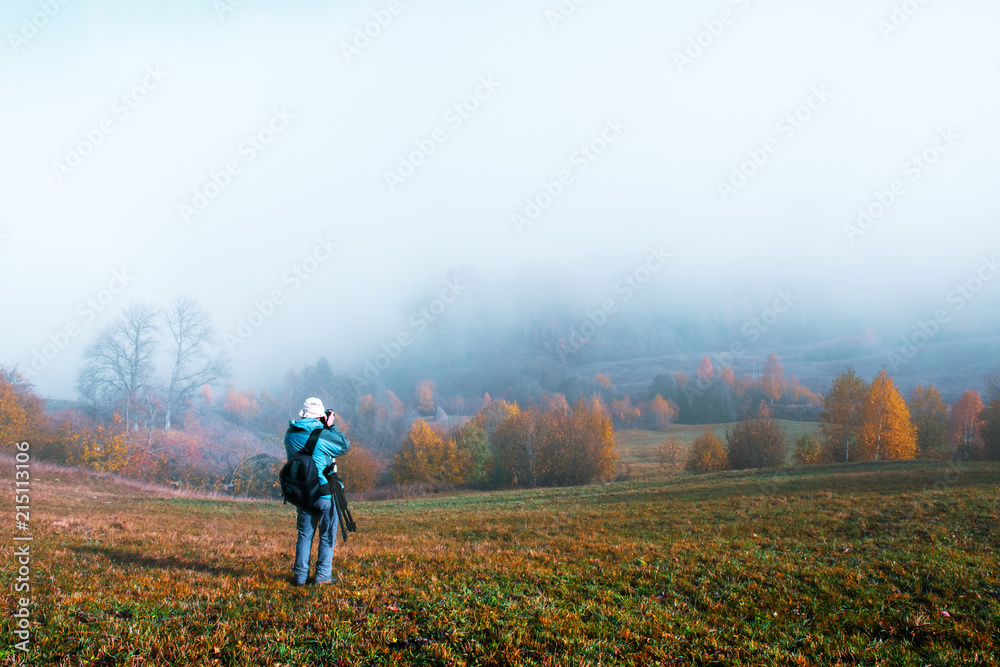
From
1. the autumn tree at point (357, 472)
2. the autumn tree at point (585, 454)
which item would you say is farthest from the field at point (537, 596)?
the autumn tree at point (357, 472)

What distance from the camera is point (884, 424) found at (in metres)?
58.8

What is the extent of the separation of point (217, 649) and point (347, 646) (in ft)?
5.30

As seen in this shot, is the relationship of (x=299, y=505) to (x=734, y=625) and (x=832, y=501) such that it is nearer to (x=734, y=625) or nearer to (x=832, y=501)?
(x=734, y=625)

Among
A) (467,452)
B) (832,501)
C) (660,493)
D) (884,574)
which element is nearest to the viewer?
(884,574)

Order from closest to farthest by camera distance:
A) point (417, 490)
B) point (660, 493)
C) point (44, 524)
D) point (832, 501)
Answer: point (44, 524), point (832, 501), point (660, 493), point (417, 490)

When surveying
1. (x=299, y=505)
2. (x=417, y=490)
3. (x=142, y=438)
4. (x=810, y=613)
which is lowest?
(x=417, y=490)

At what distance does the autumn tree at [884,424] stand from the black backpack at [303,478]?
7261 cm

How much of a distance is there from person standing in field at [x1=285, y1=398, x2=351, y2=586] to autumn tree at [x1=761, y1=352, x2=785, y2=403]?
193 meters

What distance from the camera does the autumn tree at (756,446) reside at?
2404 inches

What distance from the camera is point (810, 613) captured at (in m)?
8.18

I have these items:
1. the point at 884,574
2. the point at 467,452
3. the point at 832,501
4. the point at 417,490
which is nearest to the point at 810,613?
the point at 884,574

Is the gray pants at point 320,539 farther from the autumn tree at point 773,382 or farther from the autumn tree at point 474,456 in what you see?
the autumn tree at point 773,382

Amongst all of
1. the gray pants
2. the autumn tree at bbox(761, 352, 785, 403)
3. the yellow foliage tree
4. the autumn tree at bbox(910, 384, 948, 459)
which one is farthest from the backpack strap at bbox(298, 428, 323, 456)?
the autumn tree at bbox(761, 352, 785, 403)

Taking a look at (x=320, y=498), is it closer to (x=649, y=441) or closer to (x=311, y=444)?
(x=311, y=444)
